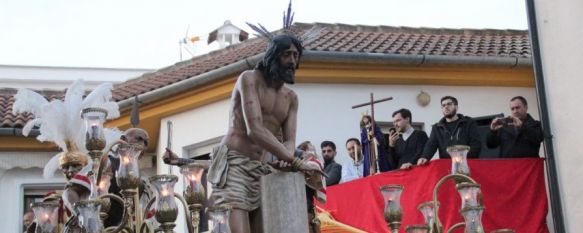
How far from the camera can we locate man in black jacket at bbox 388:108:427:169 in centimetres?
1312

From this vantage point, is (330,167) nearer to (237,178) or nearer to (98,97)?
(98,97)

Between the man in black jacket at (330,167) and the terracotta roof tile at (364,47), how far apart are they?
370cm

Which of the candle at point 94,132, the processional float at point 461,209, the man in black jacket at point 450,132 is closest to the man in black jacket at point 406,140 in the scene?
the man in black jacket at point 450,132

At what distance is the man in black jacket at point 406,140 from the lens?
43.1 feet

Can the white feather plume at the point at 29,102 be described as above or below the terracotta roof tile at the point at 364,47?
below

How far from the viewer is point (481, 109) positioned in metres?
18.9

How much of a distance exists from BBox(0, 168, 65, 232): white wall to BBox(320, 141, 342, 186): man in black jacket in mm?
6903

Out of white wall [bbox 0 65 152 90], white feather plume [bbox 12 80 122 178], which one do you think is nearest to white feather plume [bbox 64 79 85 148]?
white feather plume [bbox 12 80 122 178]

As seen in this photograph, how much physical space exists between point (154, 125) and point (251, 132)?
1115 centimetres

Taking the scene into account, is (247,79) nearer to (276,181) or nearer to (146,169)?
(276,181)

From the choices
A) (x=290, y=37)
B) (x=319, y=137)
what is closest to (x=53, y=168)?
(x=290, y=37)

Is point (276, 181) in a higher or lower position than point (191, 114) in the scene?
lower

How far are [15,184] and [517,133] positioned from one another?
975 cm

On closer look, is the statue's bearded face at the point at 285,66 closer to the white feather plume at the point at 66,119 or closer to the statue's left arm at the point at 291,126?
the statue's left arm at the point at 291,126
